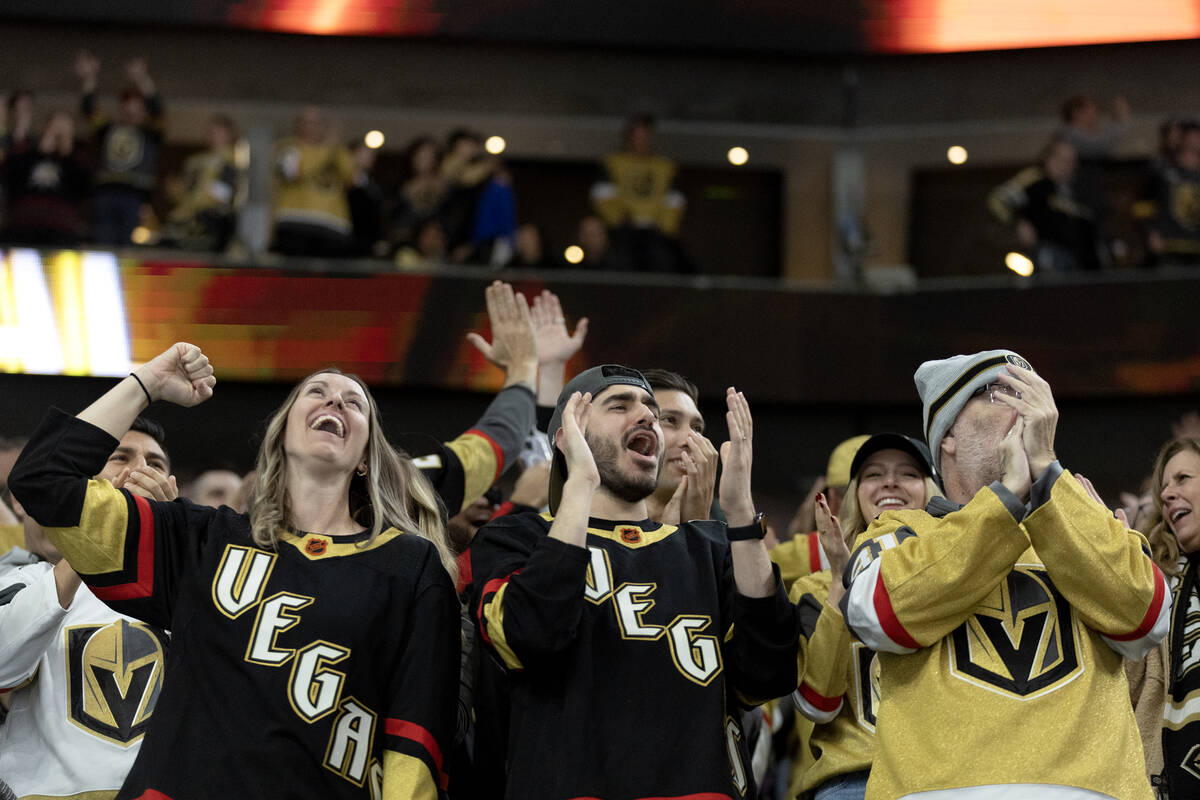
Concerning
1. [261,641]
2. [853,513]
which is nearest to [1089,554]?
[853,513]

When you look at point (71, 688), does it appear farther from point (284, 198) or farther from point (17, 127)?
point (17, 127)

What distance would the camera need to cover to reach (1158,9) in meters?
11.3

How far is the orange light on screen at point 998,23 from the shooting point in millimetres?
11391

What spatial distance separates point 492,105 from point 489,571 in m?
8.68

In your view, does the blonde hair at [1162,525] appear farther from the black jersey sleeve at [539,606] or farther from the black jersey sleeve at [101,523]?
the black jersey sleeve at [101,523]

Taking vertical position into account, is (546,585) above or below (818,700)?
above

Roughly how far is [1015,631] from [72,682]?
229 cm

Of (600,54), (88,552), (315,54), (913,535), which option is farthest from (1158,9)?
(88,552)

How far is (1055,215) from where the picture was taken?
9727 mm

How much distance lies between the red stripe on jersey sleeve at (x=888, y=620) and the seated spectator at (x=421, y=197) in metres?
7.04

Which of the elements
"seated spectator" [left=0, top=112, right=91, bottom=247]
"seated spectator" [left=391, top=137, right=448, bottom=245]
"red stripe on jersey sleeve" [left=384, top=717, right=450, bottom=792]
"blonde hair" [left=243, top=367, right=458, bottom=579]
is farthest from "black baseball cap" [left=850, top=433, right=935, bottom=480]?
"seated spectator" [left=0, top=112, right=91, bottom=247]

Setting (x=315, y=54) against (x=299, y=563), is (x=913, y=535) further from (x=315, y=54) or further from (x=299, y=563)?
(x=315, y=54)

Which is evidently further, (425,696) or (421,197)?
(421,197)

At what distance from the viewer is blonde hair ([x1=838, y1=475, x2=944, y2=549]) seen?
14.0ft
